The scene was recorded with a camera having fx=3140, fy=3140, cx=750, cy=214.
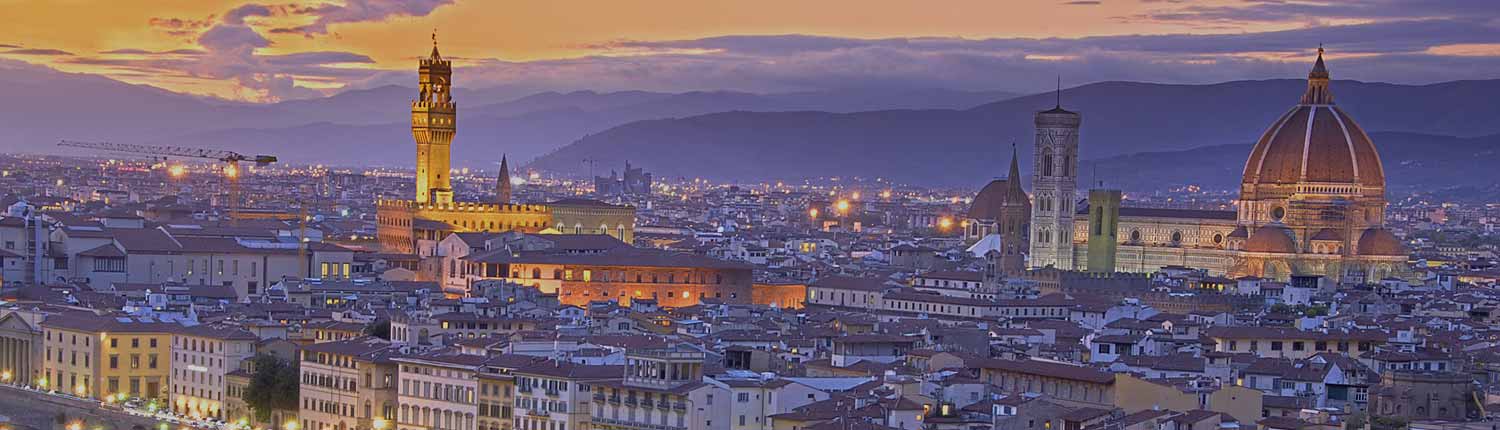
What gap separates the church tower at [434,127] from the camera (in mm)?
116625

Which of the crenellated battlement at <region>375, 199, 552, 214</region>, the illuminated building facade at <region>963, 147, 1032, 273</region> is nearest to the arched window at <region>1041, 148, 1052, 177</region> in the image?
the illuminated building facade at <region>963, 147, 1032, 273</region>

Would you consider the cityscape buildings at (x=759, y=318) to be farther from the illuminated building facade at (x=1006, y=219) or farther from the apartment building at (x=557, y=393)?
the illuminated building facade at (x=1006, y=219)

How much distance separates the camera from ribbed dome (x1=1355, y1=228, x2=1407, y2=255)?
122 m

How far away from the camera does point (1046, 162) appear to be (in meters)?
133

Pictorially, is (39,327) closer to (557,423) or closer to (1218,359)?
(557,423)

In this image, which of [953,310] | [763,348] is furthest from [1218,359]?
[953,310]

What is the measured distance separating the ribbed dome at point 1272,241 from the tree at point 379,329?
60.2m

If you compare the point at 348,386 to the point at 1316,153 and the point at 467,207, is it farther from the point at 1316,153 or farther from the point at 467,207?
the point at 1316,153

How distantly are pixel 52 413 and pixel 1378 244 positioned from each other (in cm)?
6757

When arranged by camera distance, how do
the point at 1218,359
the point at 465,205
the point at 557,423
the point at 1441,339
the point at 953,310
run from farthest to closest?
the point at 465,205 < the point at 953,310 < the point at 1441,339 < the point at 1218,359 < the point at 557,423

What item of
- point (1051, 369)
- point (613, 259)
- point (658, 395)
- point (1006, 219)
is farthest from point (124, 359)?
point (1006, 219)

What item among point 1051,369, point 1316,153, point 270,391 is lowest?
point 270,391

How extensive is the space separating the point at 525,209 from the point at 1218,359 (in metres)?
59.8

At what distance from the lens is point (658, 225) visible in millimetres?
175625
